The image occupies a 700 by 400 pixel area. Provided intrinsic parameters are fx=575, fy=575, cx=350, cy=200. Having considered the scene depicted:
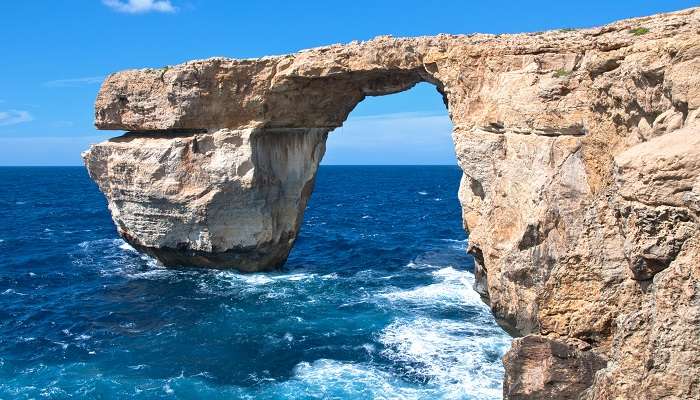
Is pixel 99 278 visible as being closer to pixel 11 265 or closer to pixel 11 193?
pixel 11 265

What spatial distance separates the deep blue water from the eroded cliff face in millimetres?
2354

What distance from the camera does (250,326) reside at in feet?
74.4

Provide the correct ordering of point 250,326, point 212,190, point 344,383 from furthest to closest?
point 212,190 → point 250,326 → point 344,383

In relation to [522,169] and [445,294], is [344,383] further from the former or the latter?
[445,294]

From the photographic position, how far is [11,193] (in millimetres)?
79875

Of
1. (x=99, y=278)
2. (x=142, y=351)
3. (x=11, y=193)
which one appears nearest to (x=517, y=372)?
(x=142, y=351)

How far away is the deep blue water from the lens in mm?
17750

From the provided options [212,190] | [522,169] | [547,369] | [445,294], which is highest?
[522,169]

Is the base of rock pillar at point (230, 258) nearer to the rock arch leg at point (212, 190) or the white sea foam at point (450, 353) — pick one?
the rock arch leg at point (212, 190)

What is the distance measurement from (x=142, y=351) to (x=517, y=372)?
13.9m

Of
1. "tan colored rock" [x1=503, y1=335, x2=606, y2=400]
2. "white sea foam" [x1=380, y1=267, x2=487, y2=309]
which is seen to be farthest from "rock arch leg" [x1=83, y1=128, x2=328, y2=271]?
"tan colored rock" [x1=503, y1=335, x2=606, y2=400]

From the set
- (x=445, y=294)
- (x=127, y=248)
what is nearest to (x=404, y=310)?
(x=445, y=294)

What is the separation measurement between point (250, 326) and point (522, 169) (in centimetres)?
1242

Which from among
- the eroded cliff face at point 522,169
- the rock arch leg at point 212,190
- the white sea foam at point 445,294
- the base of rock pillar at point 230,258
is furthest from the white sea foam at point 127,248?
the white sea foam at point 445,294
